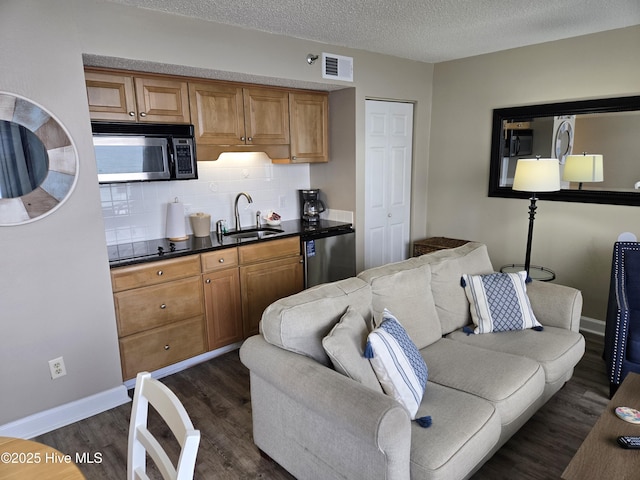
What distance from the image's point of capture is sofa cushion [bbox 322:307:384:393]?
1.84 meters

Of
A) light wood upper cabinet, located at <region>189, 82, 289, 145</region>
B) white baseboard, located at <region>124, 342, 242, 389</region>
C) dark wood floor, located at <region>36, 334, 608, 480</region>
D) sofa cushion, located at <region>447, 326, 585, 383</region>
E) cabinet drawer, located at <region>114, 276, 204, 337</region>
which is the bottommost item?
dark wood floor, located at <region>36, 334, 608, 480</region>

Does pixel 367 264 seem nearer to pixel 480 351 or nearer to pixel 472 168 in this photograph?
pixel 472 168

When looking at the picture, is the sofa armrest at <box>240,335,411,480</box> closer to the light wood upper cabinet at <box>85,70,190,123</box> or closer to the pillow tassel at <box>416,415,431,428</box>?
the pillow tassel at <box>416,415,431,428</box>

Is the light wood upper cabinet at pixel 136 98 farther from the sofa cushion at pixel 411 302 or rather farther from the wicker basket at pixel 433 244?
the wicker basket at pixel 433 244

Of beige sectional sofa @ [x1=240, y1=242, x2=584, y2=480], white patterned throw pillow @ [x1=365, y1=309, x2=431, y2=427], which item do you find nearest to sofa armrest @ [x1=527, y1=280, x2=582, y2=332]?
beige sectional sofa @ [x1=240, y1=242, x2=584, y2=480]

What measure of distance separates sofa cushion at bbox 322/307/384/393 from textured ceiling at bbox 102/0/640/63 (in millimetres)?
2023

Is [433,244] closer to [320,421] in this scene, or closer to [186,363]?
[186,363]

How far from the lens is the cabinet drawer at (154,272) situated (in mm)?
2787

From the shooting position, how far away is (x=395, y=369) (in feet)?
6.11

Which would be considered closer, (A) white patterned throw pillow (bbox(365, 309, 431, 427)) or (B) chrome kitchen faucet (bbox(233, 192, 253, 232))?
(A) white patterned throw pillow (bbox(365, 309, 431, 427))

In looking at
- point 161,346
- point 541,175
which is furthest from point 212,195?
point 541,175

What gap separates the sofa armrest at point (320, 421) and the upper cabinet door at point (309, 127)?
230 centimetres

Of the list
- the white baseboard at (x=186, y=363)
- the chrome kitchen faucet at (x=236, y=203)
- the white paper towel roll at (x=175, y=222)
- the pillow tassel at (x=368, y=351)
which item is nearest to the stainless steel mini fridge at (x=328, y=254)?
the chrome kitchen faucet at (x=236, y=203)

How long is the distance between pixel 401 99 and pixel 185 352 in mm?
3121
